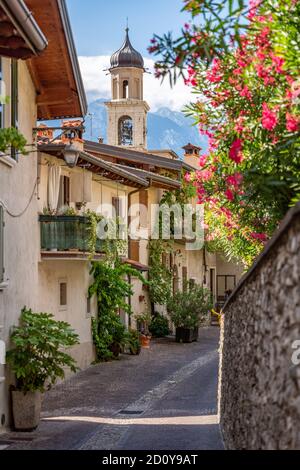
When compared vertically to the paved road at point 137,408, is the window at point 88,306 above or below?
above

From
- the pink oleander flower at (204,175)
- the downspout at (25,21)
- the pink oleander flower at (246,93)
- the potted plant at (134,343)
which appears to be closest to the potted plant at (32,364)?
the pink oleander flower at (204,175)

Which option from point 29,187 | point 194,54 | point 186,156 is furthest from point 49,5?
point 186,156

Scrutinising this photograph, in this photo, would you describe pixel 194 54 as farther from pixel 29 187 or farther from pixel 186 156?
pixel 186 156

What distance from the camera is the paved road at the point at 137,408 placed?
1302 cm

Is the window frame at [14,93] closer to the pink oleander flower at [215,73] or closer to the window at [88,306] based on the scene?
the pink oleander flower at [215,73]

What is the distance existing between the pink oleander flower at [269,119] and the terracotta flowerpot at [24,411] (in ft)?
26.0

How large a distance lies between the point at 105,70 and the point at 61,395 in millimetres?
40767

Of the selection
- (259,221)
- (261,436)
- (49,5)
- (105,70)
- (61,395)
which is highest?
(105,70)

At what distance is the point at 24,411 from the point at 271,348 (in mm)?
8653

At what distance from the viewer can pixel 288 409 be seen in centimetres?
607

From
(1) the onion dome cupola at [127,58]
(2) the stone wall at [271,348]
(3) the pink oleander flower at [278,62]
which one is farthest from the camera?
(1) the onion dome cupola at [127,58]

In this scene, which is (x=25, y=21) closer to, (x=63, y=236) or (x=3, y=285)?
(x=3, y=285)

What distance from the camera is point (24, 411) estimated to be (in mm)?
14812

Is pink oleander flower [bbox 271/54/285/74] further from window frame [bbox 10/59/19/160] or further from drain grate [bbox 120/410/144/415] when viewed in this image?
drain grate [bbox 120/410/144/415]
